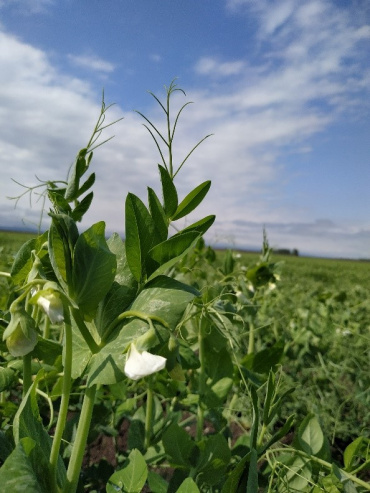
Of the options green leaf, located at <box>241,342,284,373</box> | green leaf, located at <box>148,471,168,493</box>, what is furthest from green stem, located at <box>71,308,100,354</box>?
green leaf, located at <box>241,342,284,373</box>

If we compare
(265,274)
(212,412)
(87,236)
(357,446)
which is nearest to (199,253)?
(265,274)

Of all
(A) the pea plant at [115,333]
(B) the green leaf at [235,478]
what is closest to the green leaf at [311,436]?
(A) the pea plant at [115,333]

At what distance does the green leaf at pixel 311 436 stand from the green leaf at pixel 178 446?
0.17m

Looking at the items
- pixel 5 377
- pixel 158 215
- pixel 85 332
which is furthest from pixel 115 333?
A: pixel 5 377

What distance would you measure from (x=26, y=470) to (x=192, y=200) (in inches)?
13.6

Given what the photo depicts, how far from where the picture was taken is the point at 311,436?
0.67 m

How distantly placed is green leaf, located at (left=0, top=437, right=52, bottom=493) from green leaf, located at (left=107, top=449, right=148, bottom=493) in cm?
10

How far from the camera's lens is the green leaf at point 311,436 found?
660 mm

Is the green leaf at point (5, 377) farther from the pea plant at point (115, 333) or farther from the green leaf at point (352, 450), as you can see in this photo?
the green leaf at point (352, 450)

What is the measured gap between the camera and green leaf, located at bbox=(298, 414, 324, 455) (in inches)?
26.0

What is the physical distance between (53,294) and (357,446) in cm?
50

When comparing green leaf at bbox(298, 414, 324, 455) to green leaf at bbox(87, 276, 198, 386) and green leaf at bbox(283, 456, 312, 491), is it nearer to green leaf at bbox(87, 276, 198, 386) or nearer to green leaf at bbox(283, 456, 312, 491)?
green leaf at bbox(283, 456, 312, 491)

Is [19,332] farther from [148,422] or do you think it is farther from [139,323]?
[148,422]

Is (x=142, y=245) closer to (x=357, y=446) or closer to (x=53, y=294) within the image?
(x=53, y=294)
